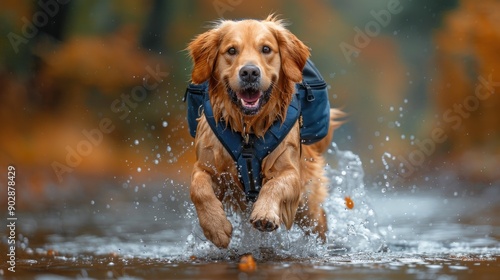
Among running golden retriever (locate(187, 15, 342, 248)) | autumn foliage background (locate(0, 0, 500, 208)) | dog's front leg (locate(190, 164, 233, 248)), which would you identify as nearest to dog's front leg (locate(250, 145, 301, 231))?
running golden retriever (locate(187, 15, 342, 248))

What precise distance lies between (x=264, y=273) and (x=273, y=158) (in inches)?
41.7

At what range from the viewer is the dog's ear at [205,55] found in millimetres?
4805

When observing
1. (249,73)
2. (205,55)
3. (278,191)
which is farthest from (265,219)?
(205,55)

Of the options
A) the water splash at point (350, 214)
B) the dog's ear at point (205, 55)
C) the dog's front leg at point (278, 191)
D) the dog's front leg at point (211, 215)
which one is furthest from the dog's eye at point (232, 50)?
the water splash at point (350, 214)

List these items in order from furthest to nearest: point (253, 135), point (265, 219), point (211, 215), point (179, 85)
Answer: point (179, 85), point (253, 135), point (211, 215), point (265, 219)

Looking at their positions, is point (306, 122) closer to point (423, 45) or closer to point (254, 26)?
point (254, 26)

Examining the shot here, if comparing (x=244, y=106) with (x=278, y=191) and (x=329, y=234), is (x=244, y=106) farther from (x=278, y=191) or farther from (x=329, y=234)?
(x=329, y=234)

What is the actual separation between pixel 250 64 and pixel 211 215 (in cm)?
77

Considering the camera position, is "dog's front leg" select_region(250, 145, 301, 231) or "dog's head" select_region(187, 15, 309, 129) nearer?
"dog's front leg" select_region(250, 145, 301, 231)

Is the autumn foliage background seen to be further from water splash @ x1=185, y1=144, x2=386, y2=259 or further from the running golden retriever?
the running golden retriever

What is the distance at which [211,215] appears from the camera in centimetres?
443

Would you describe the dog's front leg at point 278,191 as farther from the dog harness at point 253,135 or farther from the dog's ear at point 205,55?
the dog's ear at point 205,55

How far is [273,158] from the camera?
477 centimetres

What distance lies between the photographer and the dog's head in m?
4.54
